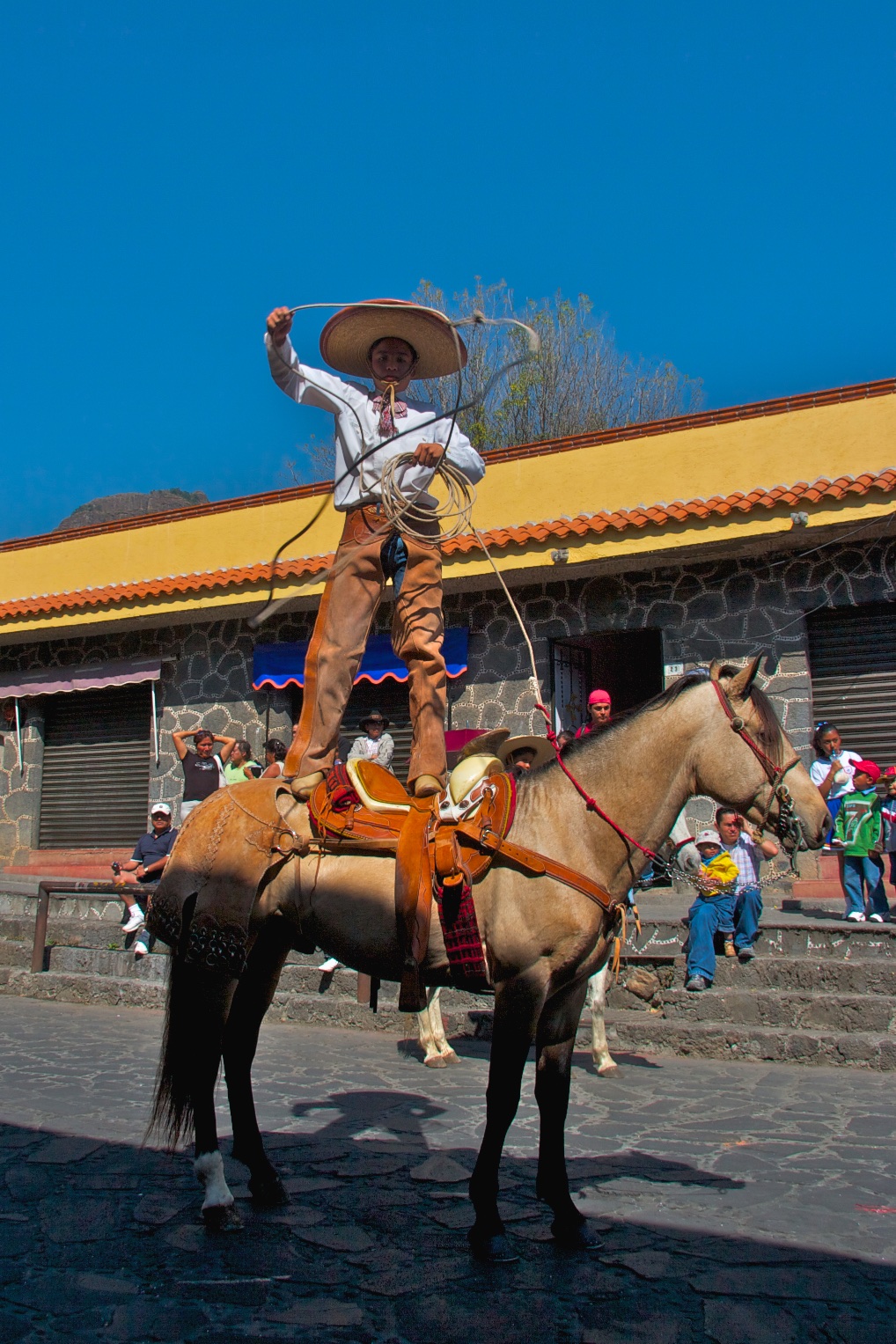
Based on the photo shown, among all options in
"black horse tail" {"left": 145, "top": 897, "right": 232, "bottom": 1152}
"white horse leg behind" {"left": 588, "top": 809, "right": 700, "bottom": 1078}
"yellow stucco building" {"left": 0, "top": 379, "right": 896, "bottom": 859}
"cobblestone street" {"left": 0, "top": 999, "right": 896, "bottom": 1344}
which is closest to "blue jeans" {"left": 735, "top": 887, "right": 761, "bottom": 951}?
"white horse leg behind" {"left": 588, "top": 809, "right": 700, "bottom": 1078}

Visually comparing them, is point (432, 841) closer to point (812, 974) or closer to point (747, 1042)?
point (747, 1042)

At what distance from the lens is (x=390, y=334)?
4816mm

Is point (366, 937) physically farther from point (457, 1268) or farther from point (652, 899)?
point (652, 899)

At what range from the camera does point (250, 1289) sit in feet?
11.0

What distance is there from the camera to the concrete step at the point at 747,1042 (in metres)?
6.89

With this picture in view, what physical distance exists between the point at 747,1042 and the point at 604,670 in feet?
26.0

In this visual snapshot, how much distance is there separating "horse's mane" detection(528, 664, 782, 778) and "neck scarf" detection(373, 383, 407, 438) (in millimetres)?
1699

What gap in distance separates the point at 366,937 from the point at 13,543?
15813mm

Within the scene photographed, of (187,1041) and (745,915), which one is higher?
(745,915)

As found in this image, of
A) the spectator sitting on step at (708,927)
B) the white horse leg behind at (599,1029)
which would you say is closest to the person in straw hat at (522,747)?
the white horse leg behind at (599,1029)

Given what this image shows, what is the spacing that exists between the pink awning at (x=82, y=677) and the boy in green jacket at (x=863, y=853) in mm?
9582

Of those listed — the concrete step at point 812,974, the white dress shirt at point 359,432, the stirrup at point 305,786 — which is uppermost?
the white dress shirt at point 359,432

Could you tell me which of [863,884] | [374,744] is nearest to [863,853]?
[863,884]

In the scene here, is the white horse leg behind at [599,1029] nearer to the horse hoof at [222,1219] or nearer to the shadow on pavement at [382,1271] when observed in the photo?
the shadow on pavement at [382,1271]
